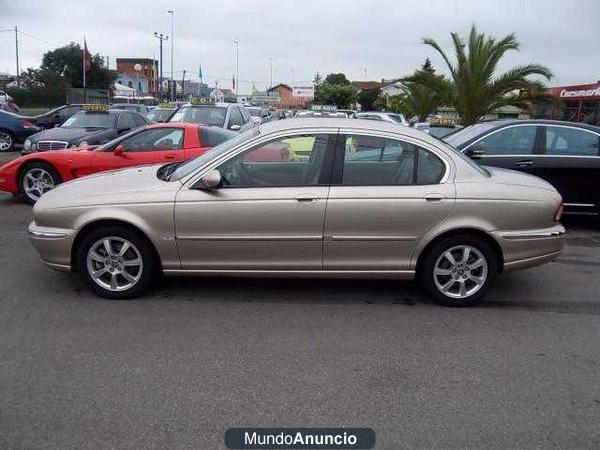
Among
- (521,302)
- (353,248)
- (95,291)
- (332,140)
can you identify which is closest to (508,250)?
(521,302)

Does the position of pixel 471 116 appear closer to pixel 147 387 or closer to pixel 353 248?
pixel 353 248

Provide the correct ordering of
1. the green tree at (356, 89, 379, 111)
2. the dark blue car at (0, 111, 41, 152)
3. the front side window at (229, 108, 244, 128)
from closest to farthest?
1. the front side window at (229, 108, 244, 128)
2. the dark blue car at (0, 111, 41, 152)
3. the green tree at (356, 89, 379, 111)

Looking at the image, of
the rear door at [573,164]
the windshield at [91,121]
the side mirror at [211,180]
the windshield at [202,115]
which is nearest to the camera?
the side mirror at [211,180]

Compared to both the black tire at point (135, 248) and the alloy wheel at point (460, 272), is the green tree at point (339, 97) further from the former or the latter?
the black tire at point (135, 248)

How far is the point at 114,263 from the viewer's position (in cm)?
502

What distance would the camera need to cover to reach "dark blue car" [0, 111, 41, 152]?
1770 cm

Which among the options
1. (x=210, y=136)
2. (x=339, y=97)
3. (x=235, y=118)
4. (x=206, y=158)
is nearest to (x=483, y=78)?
(x=235, y=118)

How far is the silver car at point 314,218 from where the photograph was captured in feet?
16.0

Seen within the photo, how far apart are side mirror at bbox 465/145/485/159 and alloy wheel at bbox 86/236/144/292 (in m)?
5.04

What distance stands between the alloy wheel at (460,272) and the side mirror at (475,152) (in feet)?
11.3

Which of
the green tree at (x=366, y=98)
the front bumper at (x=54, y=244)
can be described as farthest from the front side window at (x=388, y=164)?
the green tree at (x=366, y=98)

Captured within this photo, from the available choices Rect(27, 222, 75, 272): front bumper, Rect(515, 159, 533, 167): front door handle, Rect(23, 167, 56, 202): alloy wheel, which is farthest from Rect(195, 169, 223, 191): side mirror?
Rect(23, 167, 56, 202): alloy wheel

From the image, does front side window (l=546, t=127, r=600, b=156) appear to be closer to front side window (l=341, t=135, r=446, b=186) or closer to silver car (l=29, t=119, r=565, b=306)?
silver car (l=29, t=119, r=565, b=306)

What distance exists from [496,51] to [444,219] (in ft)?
42.9
